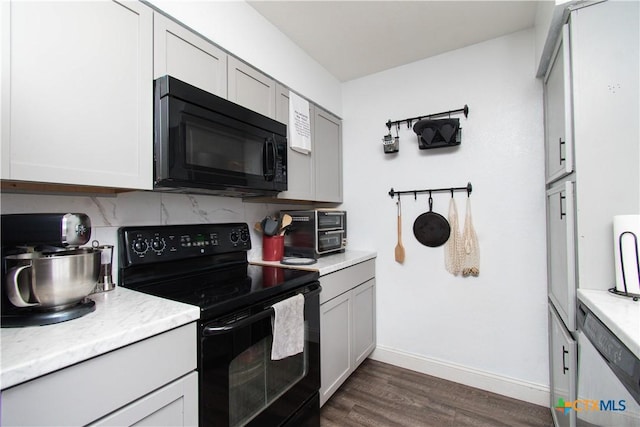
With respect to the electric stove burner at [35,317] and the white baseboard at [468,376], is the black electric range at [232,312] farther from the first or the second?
the white baseboard at [468,376]

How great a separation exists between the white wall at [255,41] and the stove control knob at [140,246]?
0.99 metres

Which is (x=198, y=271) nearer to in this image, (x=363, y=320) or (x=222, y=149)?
(x=222, y=149)

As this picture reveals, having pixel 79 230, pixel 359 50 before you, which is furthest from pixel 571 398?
pixel 359 50

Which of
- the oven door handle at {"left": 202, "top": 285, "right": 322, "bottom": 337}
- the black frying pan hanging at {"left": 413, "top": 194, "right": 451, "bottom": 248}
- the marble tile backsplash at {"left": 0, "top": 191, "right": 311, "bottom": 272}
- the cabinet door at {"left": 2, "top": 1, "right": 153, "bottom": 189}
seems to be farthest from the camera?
the black frying pan hanging at {"left": 413, "top": 194, "right": 451, "bottom": 248}

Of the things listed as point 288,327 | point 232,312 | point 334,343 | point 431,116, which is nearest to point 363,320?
point 334,343

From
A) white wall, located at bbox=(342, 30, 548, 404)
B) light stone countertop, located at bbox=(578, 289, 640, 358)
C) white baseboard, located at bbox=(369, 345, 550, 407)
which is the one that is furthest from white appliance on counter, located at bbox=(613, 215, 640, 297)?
white baseboard, located at bbox=(369, 345, 550, 407)

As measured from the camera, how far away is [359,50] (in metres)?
2.13

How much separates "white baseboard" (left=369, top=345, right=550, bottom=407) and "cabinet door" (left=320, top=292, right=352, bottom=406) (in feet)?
1.68

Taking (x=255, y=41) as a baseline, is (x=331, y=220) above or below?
below

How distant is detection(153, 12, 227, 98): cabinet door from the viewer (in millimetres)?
1210

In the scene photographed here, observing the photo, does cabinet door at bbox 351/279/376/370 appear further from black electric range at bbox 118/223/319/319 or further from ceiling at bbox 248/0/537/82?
ceiling at bbox 248/0/537/82

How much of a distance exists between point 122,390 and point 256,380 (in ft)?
1.86

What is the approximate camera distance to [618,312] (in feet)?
3.01

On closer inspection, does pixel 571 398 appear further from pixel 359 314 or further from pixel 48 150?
pixel 48 150
